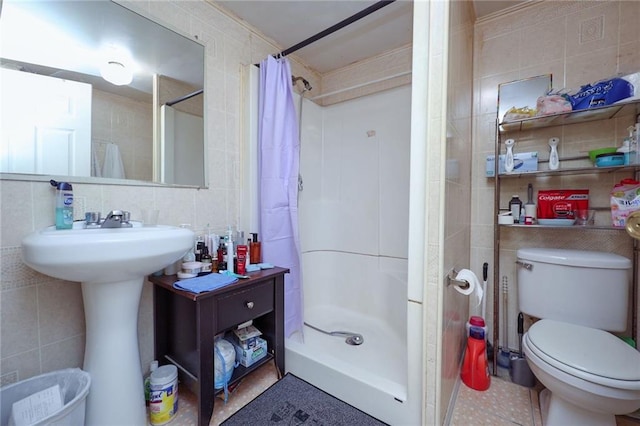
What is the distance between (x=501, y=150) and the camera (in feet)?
5.12

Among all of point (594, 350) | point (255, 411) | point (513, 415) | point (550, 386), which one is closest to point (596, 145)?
point (594, 350)

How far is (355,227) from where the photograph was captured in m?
2.08

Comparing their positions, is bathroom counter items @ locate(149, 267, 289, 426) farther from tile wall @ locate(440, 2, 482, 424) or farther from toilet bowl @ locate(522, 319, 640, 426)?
toilet bowl @ locate(522, 319, 640, 426)

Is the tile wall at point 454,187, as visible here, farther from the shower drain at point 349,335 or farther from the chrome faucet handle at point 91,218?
the chrome faucet handle at point 91,218

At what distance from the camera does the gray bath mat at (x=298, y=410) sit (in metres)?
1.12

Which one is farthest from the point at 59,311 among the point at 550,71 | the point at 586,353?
the point at 550,71

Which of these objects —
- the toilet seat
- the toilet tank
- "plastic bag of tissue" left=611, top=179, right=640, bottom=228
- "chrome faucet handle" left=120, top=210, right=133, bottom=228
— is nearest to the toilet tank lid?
the toilet tank

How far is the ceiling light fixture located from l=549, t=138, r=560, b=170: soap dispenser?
2195 millimetres

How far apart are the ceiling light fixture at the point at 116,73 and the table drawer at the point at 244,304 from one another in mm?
1109

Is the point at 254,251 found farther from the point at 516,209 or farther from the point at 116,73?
the point at 516,209

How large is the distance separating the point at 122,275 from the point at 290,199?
0.95 metres

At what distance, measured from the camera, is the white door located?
3.05 feet

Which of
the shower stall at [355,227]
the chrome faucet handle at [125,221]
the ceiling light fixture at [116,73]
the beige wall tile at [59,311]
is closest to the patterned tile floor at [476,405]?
the shower stall at [355,227]

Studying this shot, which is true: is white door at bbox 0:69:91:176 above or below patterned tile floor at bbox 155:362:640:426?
above
